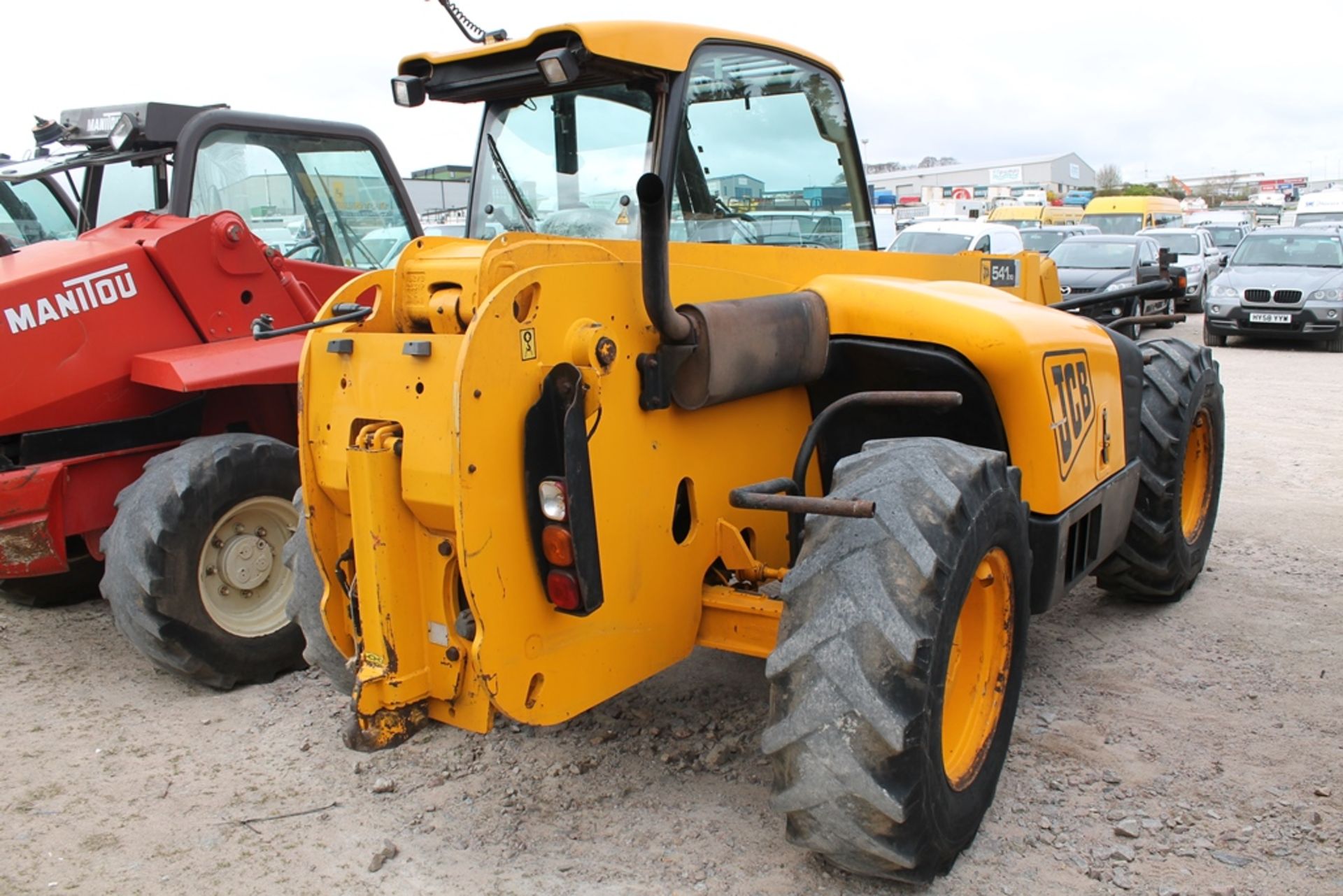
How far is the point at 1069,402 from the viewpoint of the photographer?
3682 mm

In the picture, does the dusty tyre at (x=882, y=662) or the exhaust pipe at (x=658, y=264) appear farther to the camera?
the dusty tyre at (x=882, y=662)

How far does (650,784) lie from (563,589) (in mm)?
1127

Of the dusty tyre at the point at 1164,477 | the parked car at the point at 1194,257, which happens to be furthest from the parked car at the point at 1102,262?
the dusty tyre at the point at 1164,477

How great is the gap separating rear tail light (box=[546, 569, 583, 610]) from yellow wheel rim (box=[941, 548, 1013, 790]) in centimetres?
116

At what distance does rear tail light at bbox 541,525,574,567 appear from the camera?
269 cm

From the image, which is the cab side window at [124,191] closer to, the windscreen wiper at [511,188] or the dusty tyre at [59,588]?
the dusty tyre at [59,588]

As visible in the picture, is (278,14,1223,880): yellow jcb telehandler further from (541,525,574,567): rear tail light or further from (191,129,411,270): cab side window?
(191,129,411,270): cab side window

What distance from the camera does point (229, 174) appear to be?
217 inches

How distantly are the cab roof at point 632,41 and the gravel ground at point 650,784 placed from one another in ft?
7.21

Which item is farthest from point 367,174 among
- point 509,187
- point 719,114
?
point 719,114

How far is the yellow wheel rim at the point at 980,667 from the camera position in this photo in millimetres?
3226

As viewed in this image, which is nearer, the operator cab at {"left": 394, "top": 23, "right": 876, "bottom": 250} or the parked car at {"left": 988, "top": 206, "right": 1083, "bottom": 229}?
the operator cab at {"left": 394, "top": 23, "right": 876, "bottom": 250}

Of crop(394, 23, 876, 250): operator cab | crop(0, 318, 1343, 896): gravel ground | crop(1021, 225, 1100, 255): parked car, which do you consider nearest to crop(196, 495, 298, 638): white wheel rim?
crop(0, 318, 1343, 896): gravel ground

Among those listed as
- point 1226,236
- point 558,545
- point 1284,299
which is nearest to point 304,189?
point 558,545
